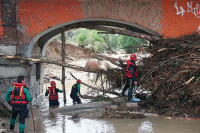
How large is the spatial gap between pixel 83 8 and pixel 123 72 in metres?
2.80

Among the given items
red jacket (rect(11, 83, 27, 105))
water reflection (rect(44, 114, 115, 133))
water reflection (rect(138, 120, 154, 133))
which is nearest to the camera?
red jacket (rect(11, 83, 27, 105))

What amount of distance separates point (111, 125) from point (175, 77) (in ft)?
8.69

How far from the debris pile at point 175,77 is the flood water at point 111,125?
0.61m

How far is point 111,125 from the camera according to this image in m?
7.99

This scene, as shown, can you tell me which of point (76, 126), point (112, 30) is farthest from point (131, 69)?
point (76, 126)

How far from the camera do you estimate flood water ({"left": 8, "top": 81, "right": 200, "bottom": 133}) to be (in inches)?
294

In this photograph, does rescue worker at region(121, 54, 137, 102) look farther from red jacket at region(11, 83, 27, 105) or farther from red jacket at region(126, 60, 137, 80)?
red jacket at region(11, 83, 27, 105)

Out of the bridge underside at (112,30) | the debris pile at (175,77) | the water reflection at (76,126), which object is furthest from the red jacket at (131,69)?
the water reflection at (76,126)

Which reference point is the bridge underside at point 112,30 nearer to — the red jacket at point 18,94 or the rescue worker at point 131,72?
the rescue worker at point 131,72

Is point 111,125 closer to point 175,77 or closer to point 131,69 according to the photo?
point 131,69

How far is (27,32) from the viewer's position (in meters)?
9.98

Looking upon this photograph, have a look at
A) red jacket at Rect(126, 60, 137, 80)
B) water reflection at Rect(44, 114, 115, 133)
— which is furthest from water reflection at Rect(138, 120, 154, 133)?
red jacket at Rect(126, 60, 137, 80)

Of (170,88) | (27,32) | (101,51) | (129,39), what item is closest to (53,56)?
(101,51)

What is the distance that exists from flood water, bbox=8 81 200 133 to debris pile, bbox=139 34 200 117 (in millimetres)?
605
